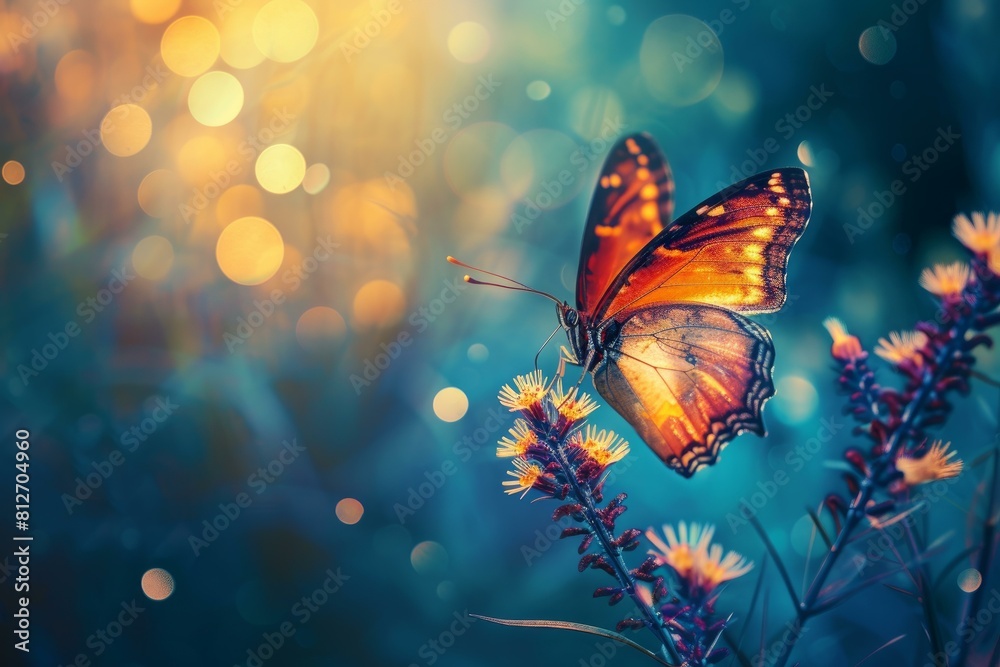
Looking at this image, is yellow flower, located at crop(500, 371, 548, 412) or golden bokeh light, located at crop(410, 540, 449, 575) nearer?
yellow flower, located at crop(500, 371, 548, 412)

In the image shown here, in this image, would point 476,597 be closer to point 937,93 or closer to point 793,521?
point 793,521

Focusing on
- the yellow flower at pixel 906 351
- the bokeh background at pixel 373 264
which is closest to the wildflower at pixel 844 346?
the yellow flower at pixel 906 351

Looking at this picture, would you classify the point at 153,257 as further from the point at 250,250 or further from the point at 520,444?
the point at 520,444

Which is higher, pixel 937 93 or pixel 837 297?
pixel 937 93

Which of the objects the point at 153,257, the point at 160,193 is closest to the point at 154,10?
the point at 160,193

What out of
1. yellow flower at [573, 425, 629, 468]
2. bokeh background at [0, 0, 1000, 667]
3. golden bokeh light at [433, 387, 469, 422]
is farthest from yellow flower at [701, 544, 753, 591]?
golden bokeh light at [433, 387, 469, 422]

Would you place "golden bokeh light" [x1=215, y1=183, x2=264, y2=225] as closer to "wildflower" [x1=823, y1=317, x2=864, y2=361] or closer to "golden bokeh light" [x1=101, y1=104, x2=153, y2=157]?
"golden bokeh light" [x1=101, y1=104, x2=153, y2=157]

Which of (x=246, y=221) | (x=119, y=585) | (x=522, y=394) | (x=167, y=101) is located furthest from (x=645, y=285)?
(x=119, y=585)
